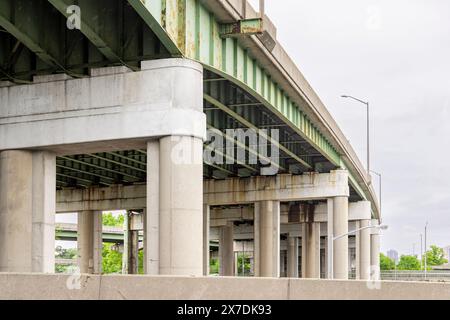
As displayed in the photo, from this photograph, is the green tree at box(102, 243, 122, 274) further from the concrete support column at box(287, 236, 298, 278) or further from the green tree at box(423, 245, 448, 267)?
the green tree at box(423, 245, 448, 267)

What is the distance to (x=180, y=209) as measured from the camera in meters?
22.4

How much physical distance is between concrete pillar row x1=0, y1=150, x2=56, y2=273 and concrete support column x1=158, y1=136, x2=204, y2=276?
4747 millimetres

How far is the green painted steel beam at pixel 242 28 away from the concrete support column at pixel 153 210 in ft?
14.9

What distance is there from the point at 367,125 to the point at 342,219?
13.1 metres

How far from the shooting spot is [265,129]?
39781 millimetres

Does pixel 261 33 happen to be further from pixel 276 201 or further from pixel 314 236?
pixel 314 236

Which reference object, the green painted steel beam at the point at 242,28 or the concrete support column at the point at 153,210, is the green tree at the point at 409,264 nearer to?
the green painted steel beam at the point at 242,28

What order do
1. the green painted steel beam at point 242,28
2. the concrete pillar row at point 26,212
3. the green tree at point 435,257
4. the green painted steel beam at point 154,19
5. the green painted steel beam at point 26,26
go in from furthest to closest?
the green tree at point 435,257 → the green painted steel beam at point 242,28 → the concrete pillar row at point 26,212 → the green painted steel beam at point 26,26 → the green painted steel beam at point 154,19

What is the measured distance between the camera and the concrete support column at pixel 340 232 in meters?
55.4

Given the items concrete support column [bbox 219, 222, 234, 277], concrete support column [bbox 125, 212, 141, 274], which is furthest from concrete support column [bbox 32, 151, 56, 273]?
concrete support column [bbox 125, 212, 141, 274]

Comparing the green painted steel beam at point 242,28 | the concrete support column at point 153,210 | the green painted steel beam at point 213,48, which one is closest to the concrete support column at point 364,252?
the green painted steel beam at point 213,48

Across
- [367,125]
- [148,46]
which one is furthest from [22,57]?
[367,125]

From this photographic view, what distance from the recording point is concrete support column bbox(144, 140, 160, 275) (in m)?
23.0

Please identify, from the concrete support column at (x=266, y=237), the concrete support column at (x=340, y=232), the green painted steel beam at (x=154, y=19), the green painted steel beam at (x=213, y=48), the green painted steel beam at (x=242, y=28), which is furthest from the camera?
the concrete support column at (x=266, y=237)
